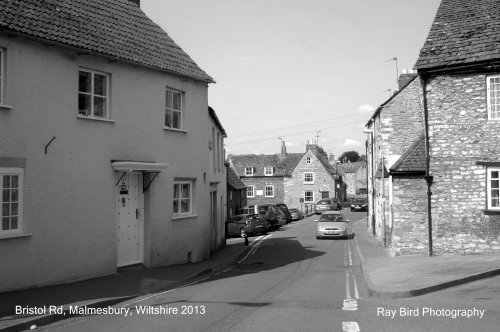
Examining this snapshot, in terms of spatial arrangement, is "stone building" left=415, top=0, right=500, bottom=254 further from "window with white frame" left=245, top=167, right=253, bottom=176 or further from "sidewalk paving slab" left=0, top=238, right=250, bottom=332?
"window with white frame" left=245, top=167, right=253, bottom=176

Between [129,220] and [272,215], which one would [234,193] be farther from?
[129,220]

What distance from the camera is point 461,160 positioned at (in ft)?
57.2

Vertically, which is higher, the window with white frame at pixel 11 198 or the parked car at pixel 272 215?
the window with white frame at pixel 11 198

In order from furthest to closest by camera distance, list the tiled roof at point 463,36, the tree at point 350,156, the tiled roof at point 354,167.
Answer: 1. the tree at point 350,156
2. the tiled roof at point 354,167
3. the tiled roof at point 463,36

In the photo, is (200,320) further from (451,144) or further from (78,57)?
(451,144)

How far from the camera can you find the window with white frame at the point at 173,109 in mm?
16953

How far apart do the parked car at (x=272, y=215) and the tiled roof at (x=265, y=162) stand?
2621 cm

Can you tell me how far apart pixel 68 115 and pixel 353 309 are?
8573mm

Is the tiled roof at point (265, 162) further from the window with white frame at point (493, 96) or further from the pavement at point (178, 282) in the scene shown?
the window with white frame at point (493, 96)

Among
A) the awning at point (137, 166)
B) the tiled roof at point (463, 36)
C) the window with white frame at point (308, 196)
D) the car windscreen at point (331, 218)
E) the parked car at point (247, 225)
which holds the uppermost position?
the tiled roof at point (463, 36)

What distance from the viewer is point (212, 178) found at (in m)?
24.6

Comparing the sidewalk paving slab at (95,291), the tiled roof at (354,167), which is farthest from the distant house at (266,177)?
the sidewalk paving slab at (95,291)

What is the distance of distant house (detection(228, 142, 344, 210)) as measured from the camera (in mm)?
69312

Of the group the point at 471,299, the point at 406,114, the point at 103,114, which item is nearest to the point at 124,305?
the point at 103,114
